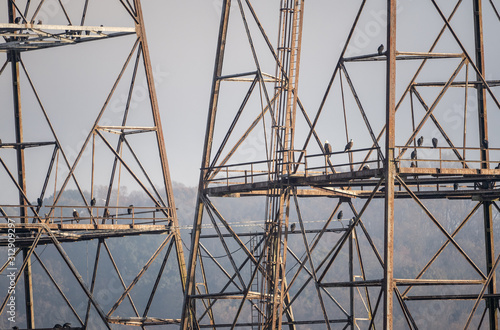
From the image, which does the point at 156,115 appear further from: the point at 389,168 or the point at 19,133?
the point at 389,168

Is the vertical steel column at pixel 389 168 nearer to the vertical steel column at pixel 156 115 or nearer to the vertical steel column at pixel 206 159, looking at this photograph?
the vertical steel column at pixel 206 159

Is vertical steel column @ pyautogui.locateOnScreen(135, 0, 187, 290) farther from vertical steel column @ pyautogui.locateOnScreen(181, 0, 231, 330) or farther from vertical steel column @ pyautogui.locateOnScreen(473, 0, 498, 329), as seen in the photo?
vertical steel column @ pyautogui.locateOnScreen(473, 0, 498, 329)

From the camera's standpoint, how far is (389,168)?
977 inches

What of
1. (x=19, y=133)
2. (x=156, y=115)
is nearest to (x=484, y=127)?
(x=156, y=115)

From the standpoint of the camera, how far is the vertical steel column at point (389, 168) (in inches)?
957

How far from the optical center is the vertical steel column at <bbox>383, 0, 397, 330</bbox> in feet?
79.8

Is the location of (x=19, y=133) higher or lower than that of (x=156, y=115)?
lower

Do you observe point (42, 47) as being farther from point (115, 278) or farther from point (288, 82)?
point (115, 278)

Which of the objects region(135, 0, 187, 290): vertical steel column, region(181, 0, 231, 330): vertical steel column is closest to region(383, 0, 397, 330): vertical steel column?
region(181, 0, 231, 330): vertical steel column

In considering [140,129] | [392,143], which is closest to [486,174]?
[392,143]

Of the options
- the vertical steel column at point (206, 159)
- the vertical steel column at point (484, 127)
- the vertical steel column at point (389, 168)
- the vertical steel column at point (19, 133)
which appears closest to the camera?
the vertical steel column at point (389, 168)

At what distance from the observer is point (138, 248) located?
140875mm

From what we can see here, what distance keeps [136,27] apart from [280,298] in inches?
516

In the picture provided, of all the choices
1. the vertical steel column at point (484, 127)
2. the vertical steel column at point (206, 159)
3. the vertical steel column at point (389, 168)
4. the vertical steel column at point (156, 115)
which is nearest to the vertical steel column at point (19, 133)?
the vertical steel column at point (156, 115)
